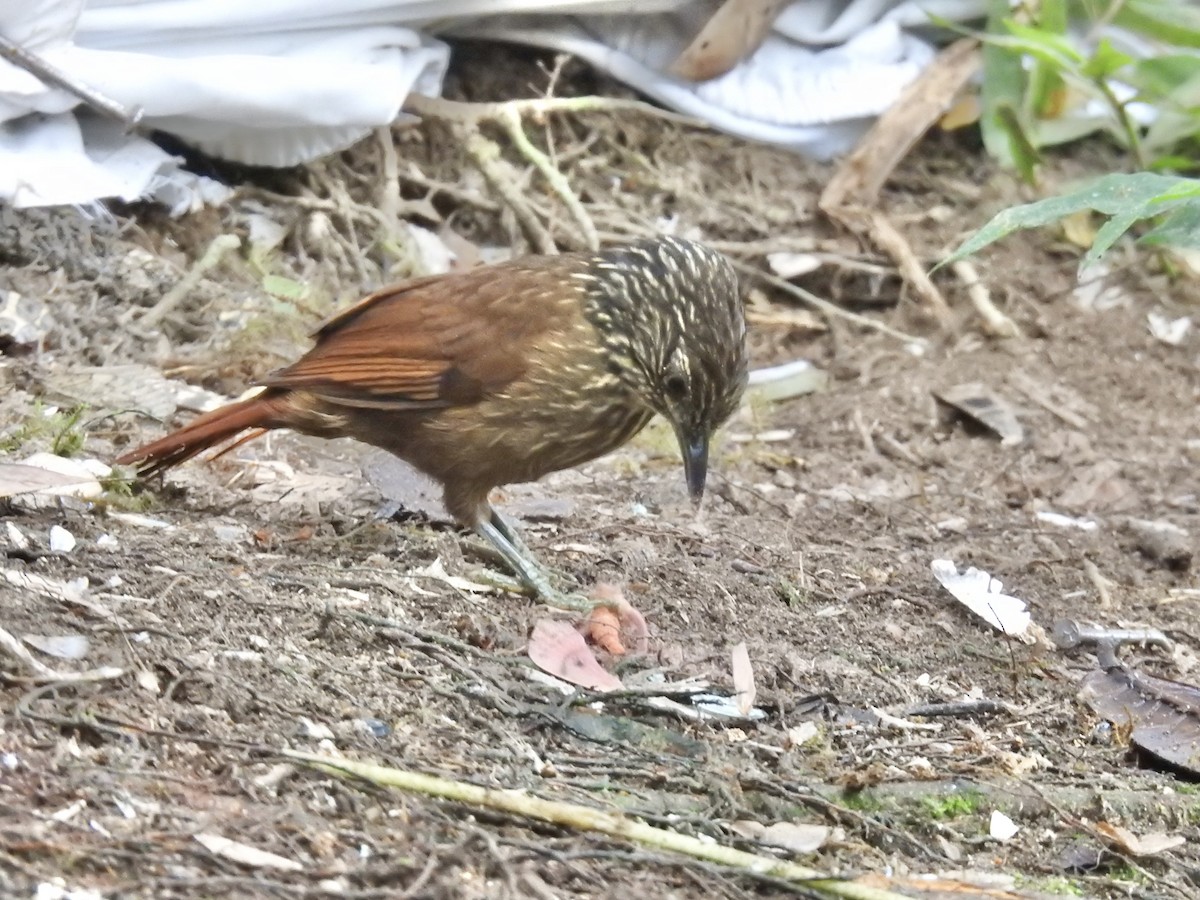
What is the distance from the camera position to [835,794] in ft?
9.18

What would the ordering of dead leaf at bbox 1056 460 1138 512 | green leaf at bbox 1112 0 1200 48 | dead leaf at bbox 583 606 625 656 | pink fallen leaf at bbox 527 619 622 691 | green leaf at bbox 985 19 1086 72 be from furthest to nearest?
green leaf at bbox 1112 0 1200 48, green leaf at bbox 985 19 1086 72, dead leaf at bbox 1056 460 1138 512, dead leaf at bbox 583 606 625 656, pink fallen leaf at bbox 527 619 622 691

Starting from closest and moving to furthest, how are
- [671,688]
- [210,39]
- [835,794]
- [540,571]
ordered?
[835,794]
[671,688]
[540,571]
[210,39]

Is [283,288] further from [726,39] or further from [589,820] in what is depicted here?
[589,820]

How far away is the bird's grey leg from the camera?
3.65 metres

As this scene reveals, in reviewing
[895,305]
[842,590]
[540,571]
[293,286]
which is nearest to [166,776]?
[540,571]

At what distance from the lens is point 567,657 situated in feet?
10.6

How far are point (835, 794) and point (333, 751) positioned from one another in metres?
0.92

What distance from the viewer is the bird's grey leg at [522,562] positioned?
365 centimetres

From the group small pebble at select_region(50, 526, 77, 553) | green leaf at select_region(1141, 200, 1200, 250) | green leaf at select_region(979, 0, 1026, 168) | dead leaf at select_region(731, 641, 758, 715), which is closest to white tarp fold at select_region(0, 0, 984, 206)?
green leaf at select_region(979, 0, 1026, 168)

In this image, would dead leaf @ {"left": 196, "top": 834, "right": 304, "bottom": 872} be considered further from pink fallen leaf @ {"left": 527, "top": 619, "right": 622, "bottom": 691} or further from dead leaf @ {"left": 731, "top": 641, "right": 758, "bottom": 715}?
dead leaf @ {"left": 731, "top": 641, "right": 758, "bottom": 715}

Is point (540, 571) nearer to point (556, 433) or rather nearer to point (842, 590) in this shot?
point (556, 433)

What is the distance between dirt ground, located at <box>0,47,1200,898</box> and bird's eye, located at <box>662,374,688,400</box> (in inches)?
18.1

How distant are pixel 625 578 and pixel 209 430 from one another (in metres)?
1.15

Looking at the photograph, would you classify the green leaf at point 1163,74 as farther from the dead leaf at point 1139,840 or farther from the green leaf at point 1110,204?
the dead leaf at point 1139,840
